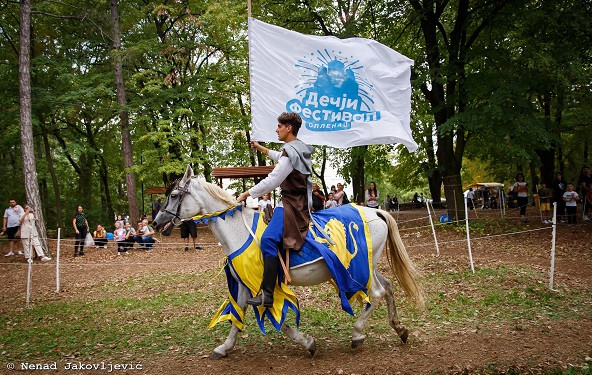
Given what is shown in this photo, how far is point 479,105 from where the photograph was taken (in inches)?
624

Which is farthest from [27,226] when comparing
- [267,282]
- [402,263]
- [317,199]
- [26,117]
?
[402,263]

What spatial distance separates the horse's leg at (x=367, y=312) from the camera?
5.79m

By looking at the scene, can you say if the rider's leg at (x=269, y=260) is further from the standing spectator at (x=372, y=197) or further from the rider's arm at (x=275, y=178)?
the standing spectator at (x=372, y=197)

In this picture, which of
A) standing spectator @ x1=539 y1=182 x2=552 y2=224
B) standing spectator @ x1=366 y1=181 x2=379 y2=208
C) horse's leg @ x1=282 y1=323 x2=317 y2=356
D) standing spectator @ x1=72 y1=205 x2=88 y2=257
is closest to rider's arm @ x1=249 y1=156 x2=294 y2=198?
horse's leg @ x1=282 y1=323 x2=317 y2=356

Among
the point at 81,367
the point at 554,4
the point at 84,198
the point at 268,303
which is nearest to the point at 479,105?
the point at 554,4

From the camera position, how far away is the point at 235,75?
24.1m

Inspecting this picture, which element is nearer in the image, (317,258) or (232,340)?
(317,258)

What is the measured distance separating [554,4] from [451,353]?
13601 millimetres

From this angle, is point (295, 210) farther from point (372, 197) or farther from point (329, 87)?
point (372, 197)

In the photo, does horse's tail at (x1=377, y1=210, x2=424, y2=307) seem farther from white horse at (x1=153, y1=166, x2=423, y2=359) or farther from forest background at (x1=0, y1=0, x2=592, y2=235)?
forest background at (x1=0, y1=0, x2=592, y2=235)

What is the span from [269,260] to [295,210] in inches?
25.0

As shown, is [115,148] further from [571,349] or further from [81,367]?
[571,349]

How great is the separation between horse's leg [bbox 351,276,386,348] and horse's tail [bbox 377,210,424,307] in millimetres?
505

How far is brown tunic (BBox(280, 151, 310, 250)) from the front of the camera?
531 cm
